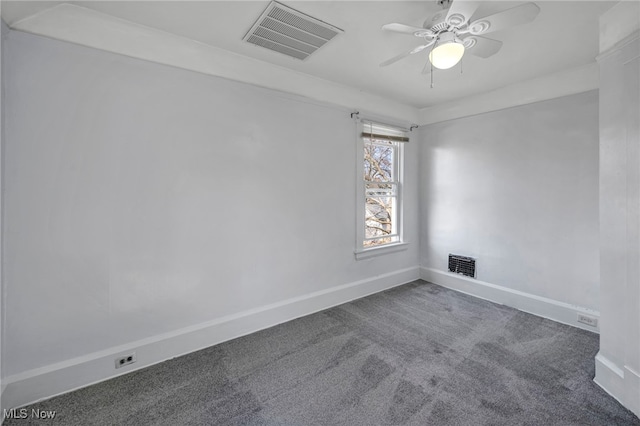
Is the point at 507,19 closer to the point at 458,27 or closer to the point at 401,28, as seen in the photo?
the point at 458,27

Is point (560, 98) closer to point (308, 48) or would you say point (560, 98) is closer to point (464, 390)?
point (308, 48)

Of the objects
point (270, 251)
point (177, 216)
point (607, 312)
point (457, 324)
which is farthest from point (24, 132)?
point (607, 312)

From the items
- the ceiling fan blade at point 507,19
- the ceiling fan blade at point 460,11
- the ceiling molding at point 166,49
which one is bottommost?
the ceiling fan blade at point 507,19

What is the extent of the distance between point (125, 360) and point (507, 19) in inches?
132

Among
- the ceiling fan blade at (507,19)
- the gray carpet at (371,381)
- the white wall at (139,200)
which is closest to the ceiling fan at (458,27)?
the ceiling fan blade at (507,19)

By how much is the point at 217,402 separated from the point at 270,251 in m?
1.31

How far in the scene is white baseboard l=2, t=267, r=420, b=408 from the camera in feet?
5.74

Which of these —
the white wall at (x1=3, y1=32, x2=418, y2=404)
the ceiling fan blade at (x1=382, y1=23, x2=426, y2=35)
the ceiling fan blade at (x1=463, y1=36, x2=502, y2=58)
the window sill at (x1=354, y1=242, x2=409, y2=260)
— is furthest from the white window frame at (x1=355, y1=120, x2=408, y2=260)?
the ceiling fan blade at (x1=382, y1=23, x2=426, y2=35)

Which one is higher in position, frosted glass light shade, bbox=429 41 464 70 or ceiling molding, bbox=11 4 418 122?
ceiling molding, bbox=11 4 418 122

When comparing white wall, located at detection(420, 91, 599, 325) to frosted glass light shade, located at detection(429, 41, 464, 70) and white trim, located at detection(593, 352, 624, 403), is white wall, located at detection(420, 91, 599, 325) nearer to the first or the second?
white trim, located at detection(593, 352, 624, 403)

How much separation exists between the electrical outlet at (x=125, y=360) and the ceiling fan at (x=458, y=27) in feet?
9.41

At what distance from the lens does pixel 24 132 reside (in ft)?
5.66

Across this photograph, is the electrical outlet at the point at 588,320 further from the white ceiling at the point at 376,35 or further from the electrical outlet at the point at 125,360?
the electrical outlet at the point at 125,360

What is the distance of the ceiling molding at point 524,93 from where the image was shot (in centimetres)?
271
